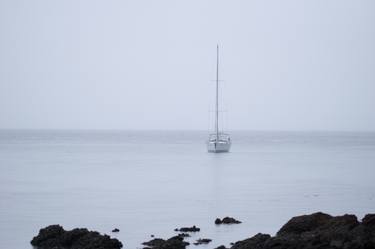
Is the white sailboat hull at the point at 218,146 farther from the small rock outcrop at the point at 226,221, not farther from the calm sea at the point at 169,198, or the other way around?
the small rock outcrop at the point at 226,221

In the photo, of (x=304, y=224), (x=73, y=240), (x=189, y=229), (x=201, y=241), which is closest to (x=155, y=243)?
(x=201, y=241)

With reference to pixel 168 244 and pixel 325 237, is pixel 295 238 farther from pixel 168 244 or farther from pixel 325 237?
pixel 168 244

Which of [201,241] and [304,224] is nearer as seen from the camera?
[304,224]

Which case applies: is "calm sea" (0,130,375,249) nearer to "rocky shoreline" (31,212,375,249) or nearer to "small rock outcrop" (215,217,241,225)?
"small rock outcrop" (215,217,241,225)

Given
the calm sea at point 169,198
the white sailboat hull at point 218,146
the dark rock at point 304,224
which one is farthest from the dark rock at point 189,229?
the white sailboat hull at point 218,146

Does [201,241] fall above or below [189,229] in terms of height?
above

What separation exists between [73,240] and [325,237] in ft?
30.8

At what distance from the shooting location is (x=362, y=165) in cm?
8188

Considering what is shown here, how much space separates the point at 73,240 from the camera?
23297mm

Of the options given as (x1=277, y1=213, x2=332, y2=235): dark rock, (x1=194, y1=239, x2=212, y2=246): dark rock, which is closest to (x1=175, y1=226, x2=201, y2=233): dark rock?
(x1=194, y1=239, x2=212, y2=246): dark rock

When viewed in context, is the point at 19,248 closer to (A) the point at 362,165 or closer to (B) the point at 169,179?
(B) the point at 169,179

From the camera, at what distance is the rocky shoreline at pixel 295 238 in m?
19.5

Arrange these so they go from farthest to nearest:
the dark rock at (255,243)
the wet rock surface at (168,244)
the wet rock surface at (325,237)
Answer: the wet rock surface at (168,244)
the dark rock at (255,243)
the wet rock surface at (325,237)

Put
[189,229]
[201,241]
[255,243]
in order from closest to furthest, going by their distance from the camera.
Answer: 1. [255,243]
2. [201,241]
3. [189,229]
